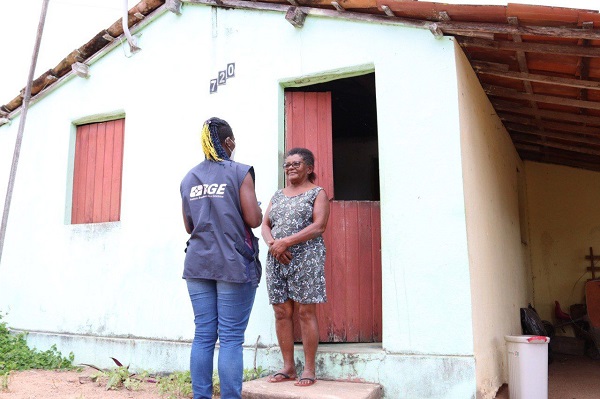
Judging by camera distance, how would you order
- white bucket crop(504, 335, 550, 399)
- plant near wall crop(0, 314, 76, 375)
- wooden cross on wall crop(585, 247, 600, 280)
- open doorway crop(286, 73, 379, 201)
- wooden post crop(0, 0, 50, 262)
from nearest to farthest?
white bucket crop(504, 335, 550, 399) → plant near wall crop(0, 314, 76, 375) → wooden post crop(0, 0, 50, 262) → open doorway crop(286, 73, 379, 201) → wooden cross on wall crop(585, 247, 600, 280)

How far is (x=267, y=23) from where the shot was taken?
16.6 feet

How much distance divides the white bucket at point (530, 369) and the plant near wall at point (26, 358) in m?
4.28

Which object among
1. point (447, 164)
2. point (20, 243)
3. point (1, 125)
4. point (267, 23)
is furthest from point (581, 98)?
point (1, 125)

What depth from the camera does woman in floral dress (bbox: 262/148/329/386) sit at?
153 inches

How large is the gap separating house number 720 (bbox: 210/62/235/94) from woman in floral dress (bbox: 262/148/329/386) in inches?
56.7

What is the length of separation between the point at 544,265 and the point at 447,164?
17.4 ft

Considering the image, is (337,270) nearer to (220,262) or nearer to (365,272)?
(365,272)

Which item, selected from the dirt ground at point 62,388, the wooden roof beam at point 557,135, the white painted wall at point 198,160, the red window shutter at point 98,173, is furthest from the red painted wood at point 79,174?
the wooden roof beam at point 557,135

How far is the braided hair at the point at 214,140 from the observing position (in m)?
3.43

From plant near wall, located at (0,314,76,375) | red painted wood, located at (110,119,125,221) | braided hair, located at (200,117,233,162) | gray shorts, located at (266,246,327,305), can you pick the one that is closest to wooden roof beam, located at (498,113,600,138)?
gray shorts, located at (266,246,327,305)

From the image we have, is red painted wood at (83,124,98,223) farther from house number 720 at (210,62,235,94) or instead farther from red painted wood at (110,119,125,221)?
house number 720 at (210,62,235,94)

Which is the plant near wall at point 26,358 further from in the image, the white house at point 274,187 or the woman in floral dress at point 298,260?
the woman in floral dress at point 298,260

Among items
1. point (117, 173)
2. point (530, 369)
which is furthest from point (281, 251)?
point (117, 173)

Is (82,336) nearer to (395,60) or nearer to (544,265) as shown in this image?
(395,60)
